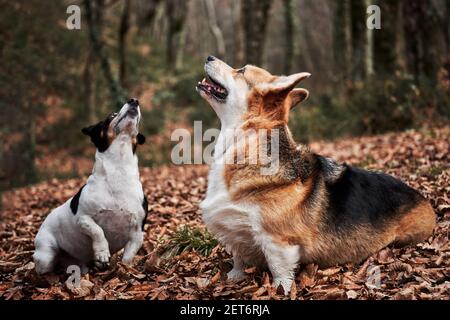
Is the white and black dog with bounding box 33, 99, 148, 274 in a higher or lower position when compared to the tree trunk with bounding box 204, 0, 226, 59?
lower

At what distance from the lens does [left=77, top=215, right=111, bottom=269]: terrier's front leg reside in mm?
5461

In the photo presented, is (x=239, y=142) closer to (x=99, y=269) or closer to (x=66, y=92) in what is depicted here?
(x=99, y=269)

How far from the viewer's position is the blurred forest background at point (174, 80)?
1238cm

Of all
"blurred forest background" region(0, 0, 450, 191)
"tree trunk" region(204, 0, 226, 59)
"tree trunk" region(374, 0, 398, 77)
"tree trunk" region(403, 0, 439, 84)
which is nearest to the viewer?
"tree trunk" region(403, 0, 439, 84)

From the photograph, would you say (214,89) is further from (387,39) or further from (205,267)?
(387,39)

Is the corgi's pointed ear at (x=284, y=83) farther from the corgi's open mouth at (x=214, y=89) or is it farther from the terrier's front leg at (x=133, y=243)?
the terrier's front leg at (x=133, y=243)

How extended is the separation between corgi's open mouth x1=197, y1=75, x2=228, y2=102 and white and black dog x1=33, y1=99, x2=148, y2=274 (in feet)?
3.68

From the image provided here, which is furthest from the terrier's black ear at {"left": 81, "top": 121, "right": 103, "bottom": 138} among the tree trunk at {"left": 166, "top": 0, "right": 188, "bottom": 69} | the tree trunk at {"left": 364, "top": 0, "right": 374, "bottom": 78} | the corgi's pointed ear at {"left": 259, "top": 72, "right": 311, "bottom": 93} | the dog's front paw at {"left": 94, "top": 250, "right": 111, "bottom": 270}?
the tree trunk at {"left": 166, "top": 0, "right": 188, "bottom": 69}

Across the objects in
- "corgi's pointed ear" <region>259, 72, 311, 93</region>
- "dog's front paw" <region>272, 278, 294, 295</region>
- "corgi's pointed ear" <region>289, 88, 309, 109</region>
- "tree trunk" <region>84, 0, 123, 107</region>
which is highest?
"tree trunk" <region>84, 0, 123, 107</region>

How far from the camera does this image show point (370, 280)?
4.54 metres

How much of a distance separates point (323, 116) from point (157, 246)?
10383mm

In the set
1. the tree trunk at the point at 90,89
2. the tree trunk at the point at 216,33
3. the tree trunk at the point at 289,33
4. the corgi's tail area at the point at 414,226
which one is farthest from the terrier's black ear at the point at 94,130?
the tree trunk at the point at 216,33

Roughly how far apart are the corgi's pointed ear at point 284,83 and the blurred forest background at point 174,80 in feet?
24.9

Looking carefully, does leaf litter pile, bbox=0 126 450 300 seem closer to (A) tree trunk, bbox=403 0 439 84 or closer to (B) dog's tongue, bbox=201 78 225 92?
(B) dog's tongue, bbox=201 78 225 92
